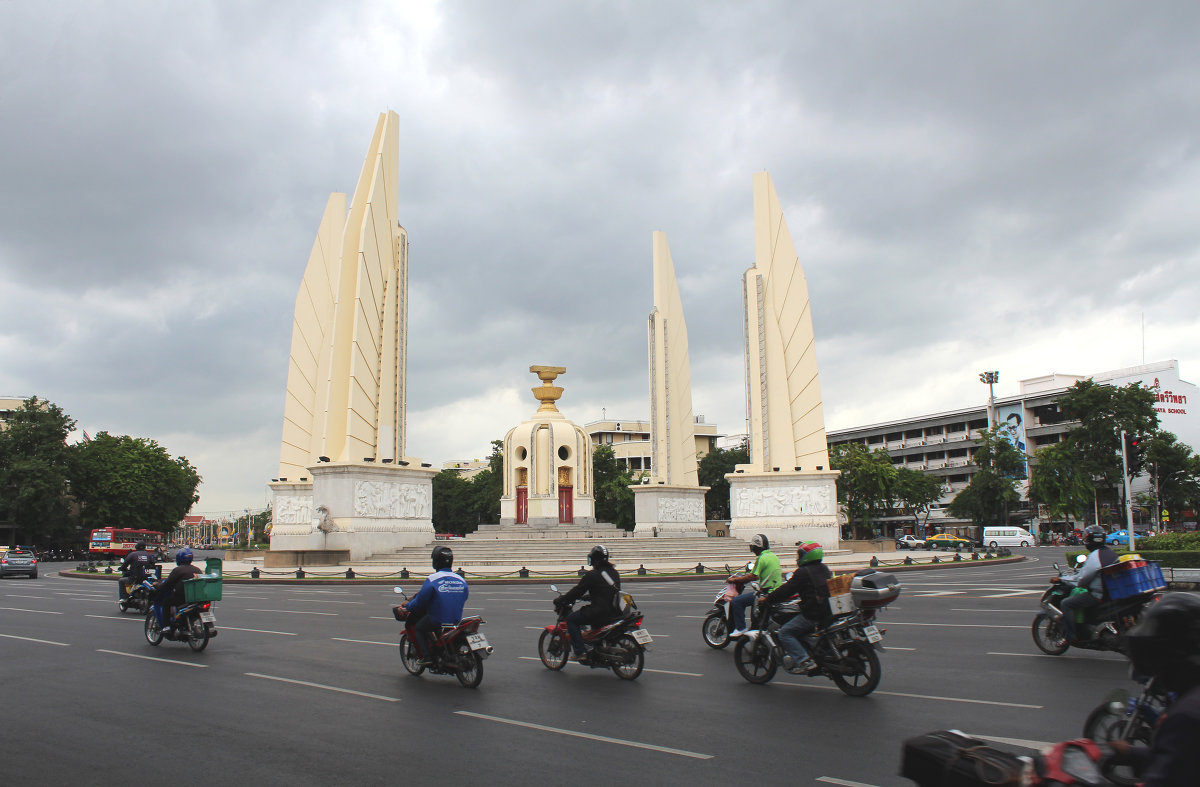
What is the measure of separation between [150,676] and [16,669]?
5.78 feet

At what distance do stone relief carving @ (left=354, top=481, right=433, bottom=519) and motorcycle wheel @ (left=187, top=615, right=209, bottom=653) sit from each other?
19.9 meters

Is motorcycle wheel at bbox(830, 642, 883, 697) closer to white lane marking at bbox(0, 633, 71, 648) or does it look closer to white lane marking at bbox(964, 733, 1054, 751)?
white lane marking at bbox(964, 733, 1054, 751)

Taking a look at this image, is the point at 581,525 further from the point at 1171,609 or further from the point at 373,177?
the point at 1171,609

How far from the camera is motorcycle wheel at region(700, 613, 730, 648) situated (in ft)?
34.7

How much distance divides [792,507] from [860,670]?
90.6 feet

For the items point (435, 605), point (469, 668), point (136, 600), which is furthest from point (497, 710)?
point (136, 600)

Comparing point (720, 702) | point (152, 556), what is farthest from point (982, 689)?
point (152, 556)

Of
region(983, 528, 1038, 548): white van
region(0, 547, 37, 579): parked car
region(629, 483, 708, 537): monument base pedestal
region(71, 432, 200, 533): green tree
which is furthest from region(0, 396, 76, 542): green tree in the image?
region(983, 528, 1038, 548): white van

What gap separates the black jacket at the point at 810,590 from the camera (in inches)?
302

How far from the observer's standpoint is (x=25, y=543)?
61375mm

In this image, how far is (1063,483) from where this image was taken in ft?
170

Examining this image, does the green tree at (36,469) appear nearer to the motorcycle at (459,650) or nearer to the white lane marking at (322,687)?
the white lane marking at (322,687)

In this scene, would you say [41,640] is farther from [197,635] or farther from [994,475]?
[994,475]

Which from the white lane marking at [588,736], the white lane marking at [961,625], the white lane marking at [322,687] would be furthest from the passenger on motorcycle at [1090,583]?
the white lane marking at [322,687]
